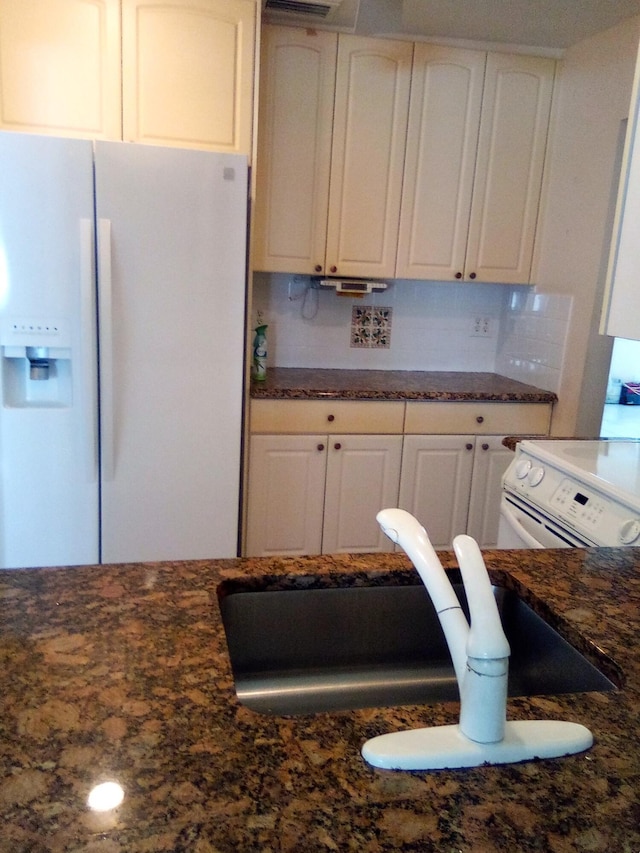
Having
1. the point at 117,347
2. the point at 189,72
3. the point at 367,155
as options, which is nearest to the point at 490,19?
the point at 367,155

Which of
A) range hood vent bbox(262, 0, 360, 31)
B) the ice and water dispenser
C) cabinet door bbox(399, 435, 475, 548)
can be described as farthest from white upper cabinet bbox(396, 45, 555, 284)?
the ice and water dispenser

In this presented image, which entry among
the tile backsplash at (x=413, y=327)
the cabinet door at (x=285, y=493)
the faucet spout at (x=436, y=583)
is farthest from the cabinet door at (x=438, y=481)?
the faucet spout at (x=436, y=583)

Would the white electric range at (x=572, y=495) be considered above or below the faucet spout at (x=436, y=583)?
below

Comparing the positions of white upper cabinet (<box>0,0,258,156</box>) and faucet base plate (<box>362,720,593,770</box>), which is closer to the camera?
faucet base plate (<box>362,720,593,770</box>)

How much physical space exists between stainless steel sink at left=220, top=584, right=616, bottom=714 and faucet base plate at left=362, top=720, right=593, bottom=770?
34 centimetres

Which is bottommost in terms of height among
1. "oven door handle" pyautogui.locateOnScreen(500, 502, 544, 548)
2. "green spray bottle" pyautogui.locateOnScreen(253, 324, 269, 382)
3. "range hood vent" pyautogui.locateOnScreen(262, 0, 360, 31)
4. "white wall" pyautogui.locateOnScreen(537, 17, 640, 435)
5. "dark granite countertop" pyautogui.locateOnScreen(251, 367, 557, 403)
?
"oven door handle" pyautogui.locateOnScreen(500, 502, 544, 548)

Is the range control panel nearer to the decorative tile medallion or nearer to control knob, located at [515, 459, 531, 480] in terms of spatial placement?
control knob, located at [515, 459, 531, 480]

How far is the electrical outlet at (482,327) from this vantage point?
11.2 feet

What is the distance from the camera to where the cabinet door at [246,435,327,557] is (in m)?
2.72

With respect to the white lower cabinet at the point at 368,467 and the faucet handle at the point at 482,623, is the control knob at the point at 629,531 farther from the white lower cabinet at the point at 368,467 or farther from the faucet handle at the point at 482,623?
the white lower cabinet at the point at 368,467

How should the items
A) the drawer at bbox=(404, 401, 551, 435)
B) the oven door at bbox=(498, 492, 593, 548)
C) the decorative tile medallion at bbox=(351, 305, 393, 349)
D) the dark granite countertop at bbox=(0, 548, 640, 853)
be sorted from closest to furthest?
the dark granite countertop at bbox=(0, 548, 640, 853) → the oven door at bbox=(498, 492, 593, 548) → the drawer at bbox=(404, 401, 551, 435) → the decorative tile medallion at bbox=(351, 305, 393, 349)

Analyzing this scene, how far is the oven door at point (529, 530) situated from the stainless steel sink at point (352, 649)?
2.02 feet

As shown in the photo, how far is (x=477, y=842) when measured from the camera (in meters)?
0.56

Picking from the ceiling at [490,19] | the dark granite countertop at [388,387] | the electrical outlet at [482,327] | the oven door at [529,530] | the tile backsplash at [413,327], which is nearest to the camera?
the oven door at [529,530]
